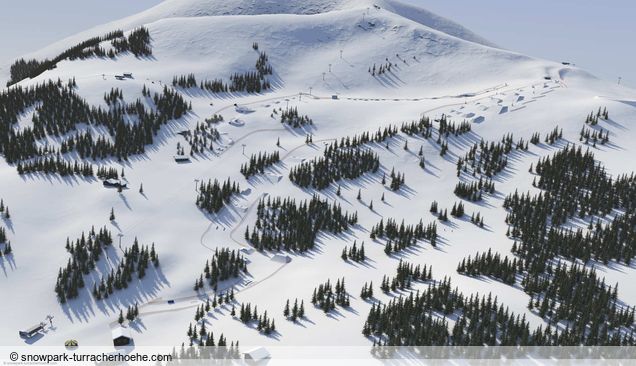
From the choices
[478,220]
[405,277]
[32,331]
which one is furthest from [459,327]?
[32,331]

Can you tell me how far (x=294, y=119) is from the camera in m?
195

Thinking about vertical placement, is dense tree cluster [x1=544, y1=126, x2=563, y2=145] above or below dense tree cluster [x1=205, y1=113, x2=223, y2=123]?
above

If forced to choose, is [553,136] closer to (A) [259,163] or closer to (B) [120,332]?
(A) [259,163]

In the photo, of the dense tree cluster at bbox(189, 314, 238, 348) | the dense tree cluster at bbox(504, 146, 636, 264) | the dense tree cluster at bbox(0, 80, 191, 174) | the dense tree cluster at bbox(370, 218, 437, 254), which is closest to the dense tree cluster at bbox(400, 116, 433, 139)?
the dense tree cluster at bbox(504, 146, 636, 264)

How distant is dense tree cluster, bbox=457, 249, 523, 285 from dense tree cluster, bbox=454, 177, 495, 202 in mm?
38162

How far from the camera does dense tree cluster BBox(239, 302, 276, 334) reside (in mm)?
96625

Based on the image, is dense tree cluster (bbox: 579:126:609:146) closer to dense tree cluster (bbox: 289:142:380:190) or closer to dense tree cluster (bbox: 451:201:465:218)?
dense tree cluster (bbox: 451:201:465:218)

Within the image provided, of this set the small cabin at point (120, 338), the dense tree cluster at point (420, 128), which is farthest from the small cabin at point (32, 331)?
the dense tree cluster at point (420, 128)

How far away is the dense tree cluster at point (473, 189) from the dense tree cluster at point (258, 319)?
247ft

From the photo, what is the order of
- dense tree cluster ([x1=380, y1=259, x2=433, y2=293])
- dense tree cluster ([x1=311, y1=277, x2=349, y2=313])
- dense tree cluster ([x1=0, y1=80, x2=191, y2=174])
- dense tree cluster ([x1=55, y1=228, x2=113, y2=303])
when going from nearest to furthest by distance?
dense tree cluster ([x1=311, y1=277, x2=349, y2=313]), dense tree cluster ([x1=380, y1=259, x2=433, y2=293]), dense tree cluster ([x1=55, y1=228, x2=113, y2=303]), dense tree cluster ([x1=0, y1=80, x2=191, y2=174])

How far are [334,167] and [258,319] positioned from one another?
72816 mm

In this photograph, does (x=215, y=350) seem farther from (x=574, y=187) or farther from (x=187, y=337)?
(x=574, y=187)

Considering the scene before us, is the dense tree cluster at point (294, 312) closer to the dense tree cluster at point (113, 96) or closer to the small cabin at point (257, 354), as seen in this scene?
the small cabin at point (257, 354)

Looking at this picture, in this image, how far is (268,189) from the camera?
15688cm
